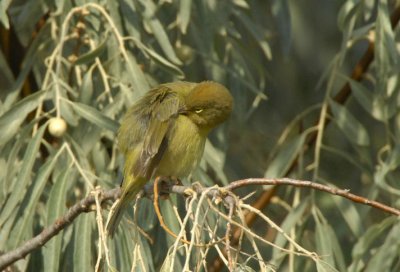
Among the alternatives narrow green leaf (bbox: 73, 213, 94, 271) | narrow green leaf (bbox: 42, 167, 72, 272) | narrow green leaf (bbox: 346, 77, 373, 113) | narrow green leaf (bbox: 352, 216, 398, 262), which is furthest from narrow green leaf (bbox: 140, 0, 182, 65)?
narrow green leaf (bbox: 352, 216, 398, 262)

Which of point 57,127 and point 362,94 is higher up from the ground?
point 57,127

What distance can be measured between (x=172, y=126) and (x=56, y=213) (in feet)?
1.84

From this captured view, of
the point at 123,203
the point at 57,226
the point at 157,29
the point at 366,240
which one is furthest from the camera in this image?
the point at 157,29

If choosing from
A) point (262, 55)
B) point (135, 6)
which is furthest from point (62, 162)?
point (262, 55)

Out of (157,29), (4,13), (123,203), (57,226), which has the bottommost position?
(123,203)

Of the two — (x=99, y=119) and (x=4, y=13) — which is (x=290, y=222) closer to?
(x=99, y=119)

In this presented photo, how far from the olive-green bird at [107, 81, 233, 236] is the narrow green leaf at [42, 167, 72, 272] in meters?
0.26

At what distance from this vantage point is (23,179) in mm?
3742

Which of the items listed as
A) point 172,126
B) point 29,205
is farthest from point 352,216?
point 29,205

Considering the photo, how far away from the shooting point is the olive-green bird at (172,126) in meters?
3.71

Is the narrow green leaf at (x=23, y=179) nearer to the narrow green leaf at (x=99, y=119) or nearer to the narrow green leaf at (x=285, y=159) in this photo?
the narrow green leaf at (x=99, y=119)

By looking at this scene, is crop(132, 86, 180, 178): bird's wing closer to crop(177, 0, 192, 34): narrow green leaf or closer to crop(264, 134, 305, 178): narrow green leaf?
crop(177, 0, 192, 34): narrow green leaf

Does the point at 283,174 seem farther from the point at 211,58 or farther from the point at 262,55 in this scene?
the point at 262,55

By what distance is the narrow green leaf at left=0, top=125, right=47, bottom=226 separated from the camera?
3.65 m
